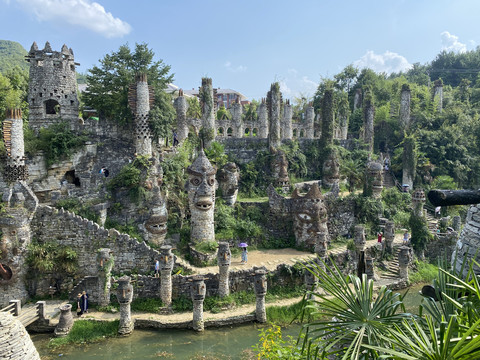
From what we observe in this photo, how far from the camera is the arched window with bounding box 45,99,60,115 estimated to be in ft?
69.8

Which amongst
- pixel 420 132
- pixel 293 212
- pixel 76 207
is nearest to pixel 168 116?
pixel 76 207

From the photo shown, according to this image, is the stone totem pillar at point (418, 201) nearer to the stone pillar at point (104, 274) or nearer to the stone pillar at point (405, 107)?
the stone pillar at point (104, 274)

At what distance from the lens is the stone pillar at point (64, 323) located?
1363 centimetres

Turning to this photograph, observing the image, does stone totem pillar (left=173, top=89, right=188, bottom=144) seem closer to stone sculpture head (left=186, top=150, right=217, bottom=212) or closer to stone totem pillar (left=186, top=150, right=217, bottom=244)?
stone sculpture head (left=186, top=150, right=217, bottom=212)

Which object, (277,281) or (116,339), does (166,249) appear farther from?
(277,281)

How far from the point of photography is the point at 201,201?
18.5 m

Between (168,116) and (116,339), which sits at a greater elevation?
(168,116)

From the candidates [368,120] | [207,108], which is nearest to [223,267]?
[207,108]

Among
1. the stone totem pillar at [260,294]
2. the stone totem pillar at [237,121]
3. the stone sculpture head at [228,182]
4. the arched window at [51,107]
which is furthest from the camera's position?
the stone totem pillar at [237,121]

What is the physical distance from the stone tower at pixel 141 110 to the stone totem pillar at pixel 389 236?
1505 cm

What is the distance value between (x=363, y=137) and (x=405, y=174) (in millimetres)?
7629

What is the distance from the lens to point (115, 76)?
22.6 metres

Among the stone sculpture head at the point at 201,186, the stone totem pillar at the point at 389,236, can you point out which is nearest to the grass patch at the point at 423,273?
the stone totem pillar at the point at 389,236

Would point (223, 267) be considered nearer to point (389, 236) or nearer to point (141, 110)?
point (141, 110)
